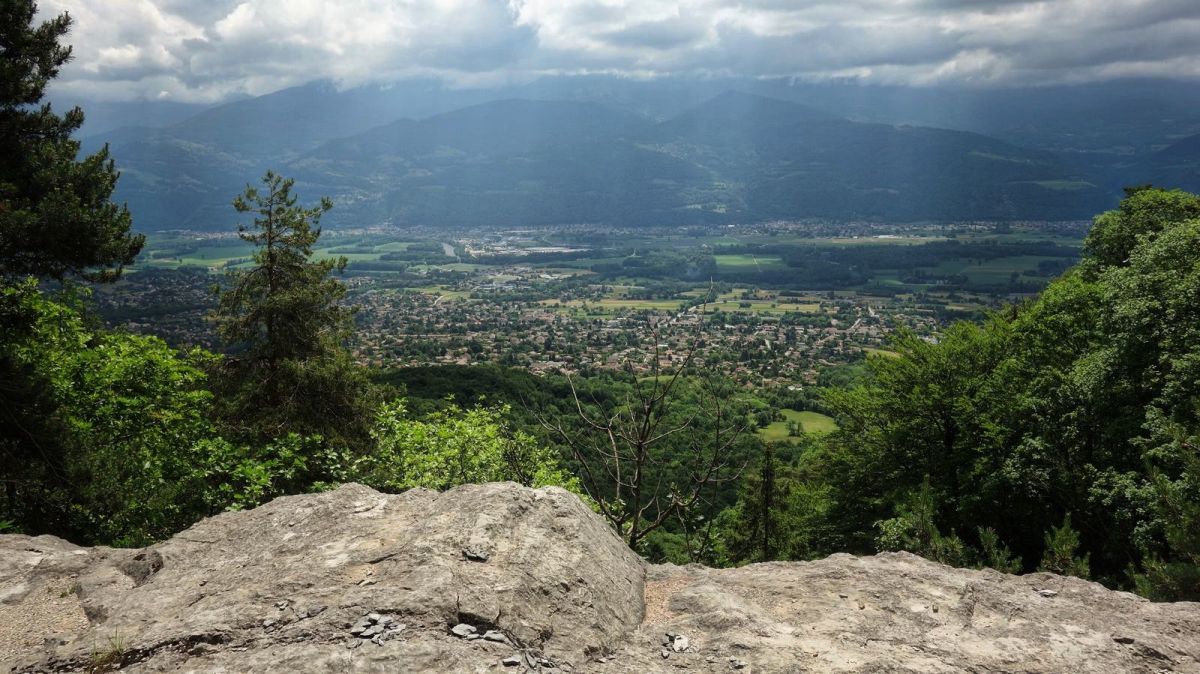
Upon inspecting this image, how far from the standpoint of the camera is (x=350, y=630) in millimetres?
5348

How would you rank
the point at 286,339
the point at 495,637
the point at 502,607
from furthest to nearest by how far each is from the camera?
the point at 286,339 → the point at 502,607 → the point at 495,637

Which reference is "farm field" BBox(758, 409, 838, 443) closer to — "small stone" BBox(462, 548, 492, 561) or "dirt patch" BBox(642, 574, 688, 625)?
"dirt patch" BBox(642, 574, 688, 625)

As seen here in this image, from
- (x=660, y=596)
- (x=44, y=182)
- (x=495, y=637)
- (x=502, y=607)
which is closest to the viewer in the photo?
(x=495, y=637)

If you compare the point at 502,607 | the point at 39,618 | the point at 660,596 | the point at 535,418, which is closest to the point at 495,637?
the point at 502,607

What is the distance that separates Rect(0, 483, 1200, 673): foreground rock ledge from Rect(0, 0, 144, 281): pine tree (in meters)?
6.31

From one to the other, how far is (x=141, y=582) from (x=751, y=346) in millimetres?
91966

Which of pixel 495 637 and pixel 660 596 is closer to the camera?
pixel 495 637

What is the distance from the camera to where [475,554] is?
6.37 m

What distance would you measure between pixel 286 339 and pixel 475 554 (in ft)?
51.3

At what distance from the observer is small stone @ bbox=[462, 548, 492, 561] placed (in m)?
6.34

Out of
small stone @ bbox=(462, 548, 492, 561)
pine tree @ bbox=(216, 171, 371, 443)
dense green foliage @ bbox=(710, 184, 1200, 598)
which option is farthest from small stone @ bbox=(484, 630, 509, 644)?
pine tree @ bbox=(216, 171, 371, 443)

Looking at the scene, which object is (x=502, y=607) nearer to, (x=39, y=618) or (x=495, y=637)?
(x=495, y=637)

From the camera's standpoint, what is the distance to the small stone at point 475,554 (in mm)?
6340

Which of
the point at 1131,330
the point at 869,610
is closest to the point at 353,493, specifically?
the point at 869,610
